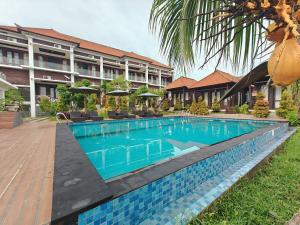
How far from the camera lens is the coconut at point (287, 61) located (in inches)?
24.4

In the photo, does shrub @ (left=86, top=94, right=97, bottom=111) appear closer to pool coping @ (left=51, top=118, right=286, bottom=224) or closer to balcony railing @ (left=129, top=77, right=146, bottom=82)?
balcony railing @ (left=129, top=77, right=146, bottom=82)

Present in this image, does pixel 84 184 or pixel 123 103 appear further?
pixel 123 103

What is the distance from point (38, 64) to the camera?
2053cm

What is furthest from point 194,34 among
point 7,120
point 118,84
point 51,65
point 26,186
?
point 51,65

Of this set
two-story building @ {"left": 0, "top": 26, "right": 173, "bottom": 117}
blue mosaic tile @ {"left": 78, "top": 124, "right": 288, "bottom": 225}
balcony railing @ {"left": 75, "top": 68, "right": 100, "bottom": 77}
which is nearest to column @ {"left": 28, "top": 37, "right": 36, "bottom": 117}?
two-story building @ {"left": 0, "top": 26, "right": 173, "bottom": 117}

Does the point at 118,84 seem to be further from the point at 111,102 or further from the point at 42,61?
the point at 42,61

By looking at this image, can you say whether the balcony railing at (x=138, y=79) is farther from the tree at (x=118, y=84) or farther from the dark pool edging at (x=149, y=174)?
the dark pool edging at (x=149, y=174)

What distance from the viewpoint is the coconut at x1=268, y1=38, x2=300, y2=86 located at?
62 centimetres

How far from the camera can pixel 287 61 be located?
2.06 feet

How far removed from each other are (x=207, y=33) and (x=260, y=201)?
2257 millimetres

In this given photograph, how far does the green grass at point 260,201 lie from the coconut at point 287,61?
5.80 feet

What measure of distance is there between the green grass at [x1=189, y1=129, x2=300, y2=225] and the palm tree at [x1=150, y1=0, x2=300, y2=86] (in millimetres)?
1726

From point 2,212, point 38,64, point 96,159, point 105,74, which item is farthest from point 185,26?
point 105,74

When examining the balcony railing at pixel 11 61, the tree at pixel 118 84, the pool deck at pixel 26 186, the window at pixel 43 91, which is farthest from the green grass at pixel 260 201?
the balcony railing at pixel 11 61
